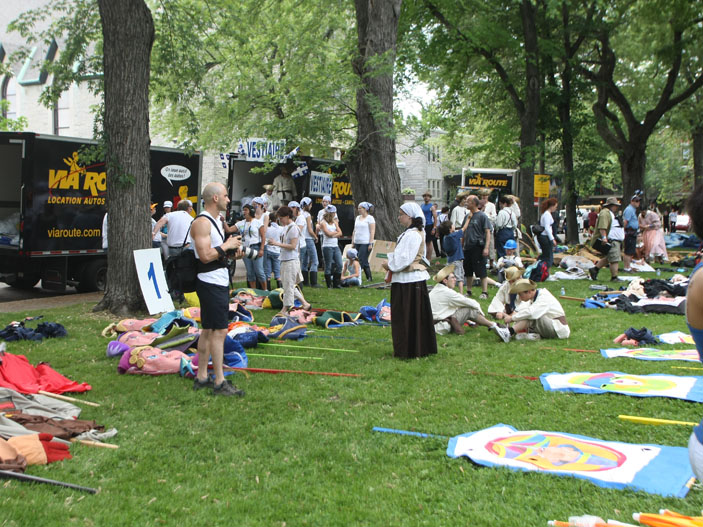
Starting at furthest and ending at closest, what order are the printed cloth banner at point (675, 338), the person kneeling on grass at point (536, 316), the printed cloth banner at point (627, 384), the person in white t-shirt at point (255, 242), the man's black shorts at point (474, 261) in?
the person in white t-shirt at point (255, 242)
the man's black shorts at point (474, 261)
the person kneeling on grass at point (536, 316)
the printed cloth banner at point (675, 338)
the printed cloth banner at point (627, 384)

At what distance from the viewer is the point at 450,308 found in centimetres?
954

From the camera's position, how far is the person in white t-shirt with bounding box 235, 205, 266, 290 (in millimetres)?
12898

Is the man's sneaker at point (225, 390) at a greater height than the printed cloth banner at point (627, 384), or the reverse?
the printed cloth banner at point (627, 384)

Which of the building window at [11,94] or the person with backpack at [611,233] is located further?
the building window at [11,94]

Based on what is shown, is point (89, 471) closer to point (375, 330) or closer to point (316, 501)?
point (316, 501)

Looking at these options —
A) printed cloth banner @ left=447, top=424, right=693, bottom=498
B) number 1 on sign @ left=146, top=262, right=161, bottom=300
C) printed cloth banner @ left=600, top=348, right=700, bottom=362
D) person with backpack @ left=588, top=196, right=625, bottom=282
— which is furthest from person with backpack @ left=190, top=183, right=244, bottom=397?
person with backpack @ left=588, top=196, right=625, bottom=282

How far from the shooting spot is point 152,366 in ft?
24.1

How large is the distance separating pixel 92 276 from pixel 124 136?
454cm

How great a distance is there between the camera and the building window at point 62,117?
1651 inches

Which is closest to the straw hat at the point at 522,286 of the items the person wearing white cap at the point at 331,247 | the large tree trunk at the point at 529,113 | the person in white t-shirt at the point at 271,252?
the person in white t-shirt at the point at 271,252

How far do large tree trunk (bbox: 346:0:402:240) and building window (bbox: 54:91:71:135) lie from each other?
3186 cm

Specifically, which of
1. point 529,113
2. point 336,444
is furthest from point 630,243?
point 336,444

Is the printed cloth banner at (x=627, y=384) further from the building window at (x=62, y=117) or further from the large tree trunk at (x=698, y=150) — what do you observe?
the building window at (x=62, y=117)

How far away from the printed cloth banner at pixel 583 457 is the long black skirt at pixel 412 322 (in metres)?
2.84
